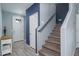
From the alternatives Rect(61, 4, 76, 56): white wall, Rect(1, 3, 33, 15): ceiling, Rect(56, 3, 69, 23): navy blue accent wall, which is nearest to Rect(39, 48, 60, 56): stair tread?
Rect(61, 4, 76, 56): white wall

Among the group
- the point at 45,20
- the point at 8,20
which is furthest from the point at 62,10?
the point at 8,20

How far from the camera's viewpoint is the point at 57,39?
170 cm

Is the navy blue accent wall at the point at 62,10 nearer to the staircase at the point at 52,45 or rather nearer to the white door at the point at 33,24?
the staircase at the point at 52,45

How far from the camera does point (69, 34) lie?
170 centimetres

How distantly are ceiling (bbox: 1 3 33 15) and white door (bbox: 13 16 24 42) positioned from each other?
0.31 ft

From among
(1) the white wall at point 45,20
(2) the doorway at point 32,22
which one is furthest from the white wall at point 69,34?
(2) the doorway at point 32,22

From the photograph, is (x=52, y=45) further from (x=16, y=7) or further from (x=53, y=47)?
(x=16, y=7)

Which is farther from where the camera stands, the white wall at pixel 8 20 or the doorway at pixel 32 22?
the doorway at pixel 32 22

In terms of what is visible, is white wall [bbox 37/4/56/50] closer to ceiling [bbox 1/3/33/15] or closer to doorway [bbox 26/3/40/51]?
doorway [bbox 26/3/40/51]

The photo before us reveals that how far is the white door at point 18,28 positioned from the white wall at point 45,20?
0.29 m

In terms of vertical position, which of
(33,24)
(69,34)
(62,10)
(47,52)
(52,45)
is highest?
(62,10)

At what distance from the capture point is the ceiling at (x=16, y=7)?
5.42ft

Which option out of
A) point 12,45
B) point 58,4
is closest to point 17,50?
point 12,45

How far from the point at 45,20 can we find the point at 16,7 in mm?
491
